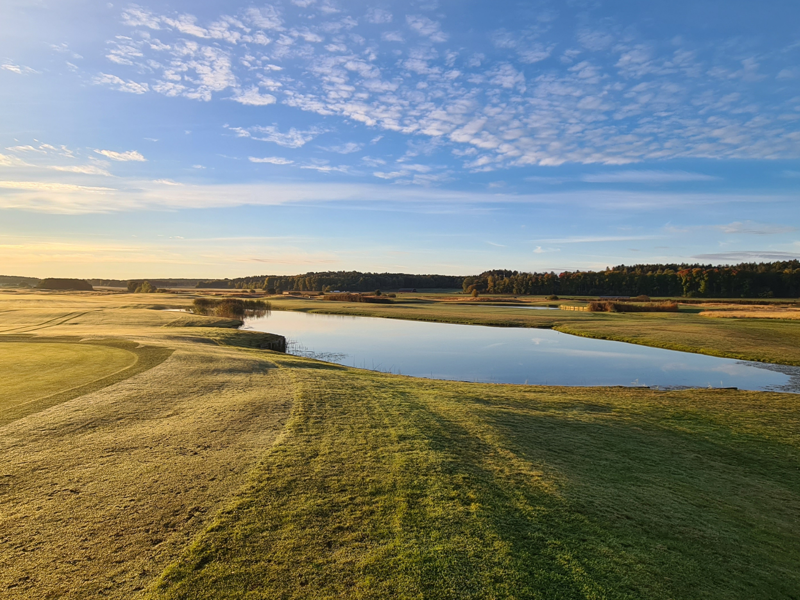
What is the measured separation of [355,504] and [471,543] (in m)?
1.98

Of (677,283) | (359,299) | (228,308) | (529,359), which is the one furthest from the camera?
(677,283)

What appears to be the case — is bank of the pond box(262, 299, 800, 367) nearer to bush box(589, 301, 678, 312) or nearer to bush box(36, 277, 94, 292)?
bush box(589, 301, 678, 312)

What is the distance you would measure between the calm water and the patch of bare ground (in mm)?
16278

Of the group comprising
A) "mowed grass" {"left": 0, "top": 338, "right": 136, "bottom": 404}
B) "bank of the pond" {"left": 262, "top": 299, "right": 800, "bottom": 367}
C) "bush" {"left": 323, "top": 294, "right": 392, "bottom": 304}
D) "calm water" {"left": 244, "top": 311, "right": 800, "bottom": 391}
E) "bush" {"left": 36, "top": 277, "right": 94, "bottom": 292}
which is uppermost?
"bush" {"left": 36, "top": 277, "right": 94, "bottom": 292}

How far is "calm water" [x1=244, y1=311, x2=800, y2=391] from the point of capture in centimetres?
2516

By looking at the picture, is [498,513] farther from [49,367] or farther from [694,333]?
[694,333]

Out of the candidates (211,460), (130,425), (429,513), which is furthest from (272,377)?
(429,513)

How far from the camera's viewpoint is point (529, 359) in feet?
105

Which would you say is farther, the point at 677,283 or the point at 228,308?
the point at 677,283

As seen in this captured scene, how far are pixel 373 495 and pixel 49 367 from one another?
50.9 feet

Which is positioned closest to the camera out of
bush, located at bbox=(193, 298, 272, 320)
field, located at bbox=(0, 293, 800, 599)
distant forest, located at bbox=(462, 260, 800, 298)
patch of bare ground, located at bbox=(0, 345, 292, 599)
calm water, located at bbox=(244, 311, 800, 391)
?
patch of bare ground, located at bbox=(0, 345, 292, 599)

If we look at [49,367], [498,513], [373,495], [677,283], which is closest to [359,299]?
[49,367]

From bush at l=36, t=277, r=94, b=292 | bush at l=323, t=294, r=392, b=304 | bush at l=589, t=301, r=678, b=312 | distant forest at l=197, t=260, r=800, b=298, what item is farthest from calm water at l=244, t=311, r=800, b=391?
bush at l=36, t=277, r=94, b=292

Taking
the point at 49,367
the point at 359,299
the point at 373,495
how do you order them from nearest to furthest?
the point at 373,495, the point at 49,367, the point at 359,299
